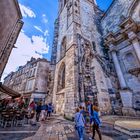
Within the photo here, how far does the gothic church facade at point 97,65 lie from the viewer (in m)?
8.73

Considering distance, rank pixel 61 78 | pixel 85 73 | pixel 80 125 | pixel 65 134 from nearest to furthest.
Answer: pixel 80 125
pixel 65 134
pixel 85 73
pixel 61 78

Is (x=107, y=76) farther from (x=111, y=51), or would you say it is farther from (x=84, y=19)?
(x=84, y=19)

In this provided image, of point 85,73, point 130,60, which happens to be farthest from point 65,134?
point 130,60

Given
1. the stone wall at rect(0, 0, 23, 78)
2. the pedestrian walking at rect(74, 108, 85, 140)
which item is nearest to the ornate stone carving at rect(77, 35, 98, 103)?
the pedestrian walking at rect(74, 108, 85, 140)

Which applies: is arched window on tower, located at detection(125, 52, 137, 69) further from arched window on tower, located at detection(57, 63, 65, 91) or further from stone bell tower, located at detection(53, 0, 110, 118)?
arched window on tower, located at detection(57, 63, 65, 91)

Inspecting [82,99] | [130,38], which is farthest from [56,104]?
[130,38]

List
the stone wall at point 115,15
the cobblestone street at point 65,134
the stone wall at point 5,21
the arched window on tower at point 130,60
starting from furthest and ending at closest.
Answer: the stone wall at point 115,15 → the arched window on tower at point 130,60 → the stone wall at point 5,21 → the cobblestone street at point 65,134

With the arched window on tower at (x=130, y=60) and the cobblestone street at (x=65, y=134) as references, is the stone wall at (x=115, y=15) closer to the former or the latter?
the arched window on tower at (x=130, y=60)

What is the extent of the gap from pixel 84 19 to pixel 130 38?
6.21 m

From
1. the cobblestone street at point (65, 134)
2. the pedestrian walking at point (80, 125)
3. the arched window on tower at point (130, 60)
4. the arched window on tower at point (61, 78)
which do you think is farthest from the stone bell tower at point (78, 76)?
the pedestrian walking at point (80, 125)

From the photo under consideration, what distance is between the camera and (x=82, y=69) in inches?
366

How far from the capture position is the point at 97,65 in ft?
36.8

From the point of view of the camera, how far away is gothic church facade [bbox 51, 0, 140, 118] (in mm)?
8730

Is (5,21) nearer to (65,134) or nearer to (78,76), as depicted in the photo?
(78,76)
